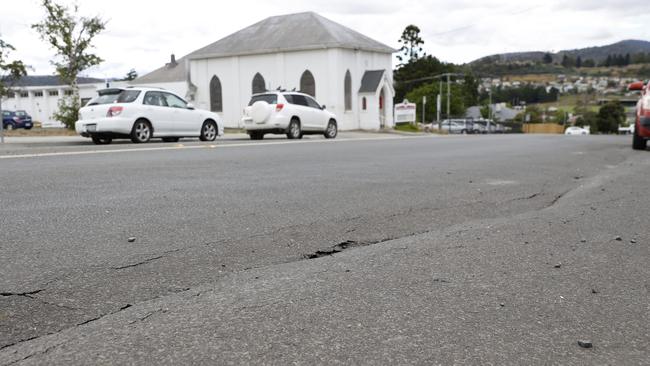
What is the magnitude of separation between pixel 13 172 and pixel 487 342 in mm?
7960

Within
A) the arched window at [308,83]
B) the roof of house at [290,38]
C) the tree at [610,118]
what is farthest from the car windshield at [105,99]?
the tree at [610,118]

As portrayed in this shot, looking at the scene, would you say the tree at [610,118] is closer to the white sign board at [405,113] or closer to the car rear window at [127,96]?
the white sign board at [405,113]

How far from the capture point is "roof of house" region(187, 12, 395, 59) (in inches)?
1700

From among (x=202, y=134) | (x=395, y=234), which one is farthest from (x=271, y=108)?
(x=395, y=234)

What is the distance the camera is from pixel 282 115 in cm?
2222

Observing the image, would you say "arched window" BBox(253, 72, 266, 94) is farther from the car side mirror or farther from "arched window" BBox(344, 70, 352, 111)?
the car side mirror

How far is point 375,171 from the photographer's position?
1008 centimetres

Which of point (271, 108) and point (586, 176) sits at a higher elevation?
point (271, 108)

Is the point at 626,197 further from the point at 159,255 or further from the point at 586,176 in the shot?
the point at 159,255

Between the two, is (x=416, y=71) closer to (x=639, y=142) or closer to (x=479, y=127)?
(x=479, y=127)

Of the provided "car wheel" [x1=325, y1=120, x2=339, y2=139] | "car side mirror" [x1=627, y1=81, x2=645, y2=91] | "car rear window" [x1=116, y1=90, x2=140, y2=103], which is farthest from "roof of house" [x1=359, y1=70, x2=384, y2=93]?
"car side mirror" [x1=627, y1=81, x2=645, y2=91]

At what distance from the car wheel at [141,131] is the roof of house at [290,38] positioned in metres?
25.5

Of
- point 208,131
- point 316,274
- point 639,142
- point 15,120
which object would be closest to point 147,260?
point 316,274

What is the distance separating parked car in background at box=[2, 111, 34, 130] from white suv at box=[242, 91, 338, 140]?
26706 mm
